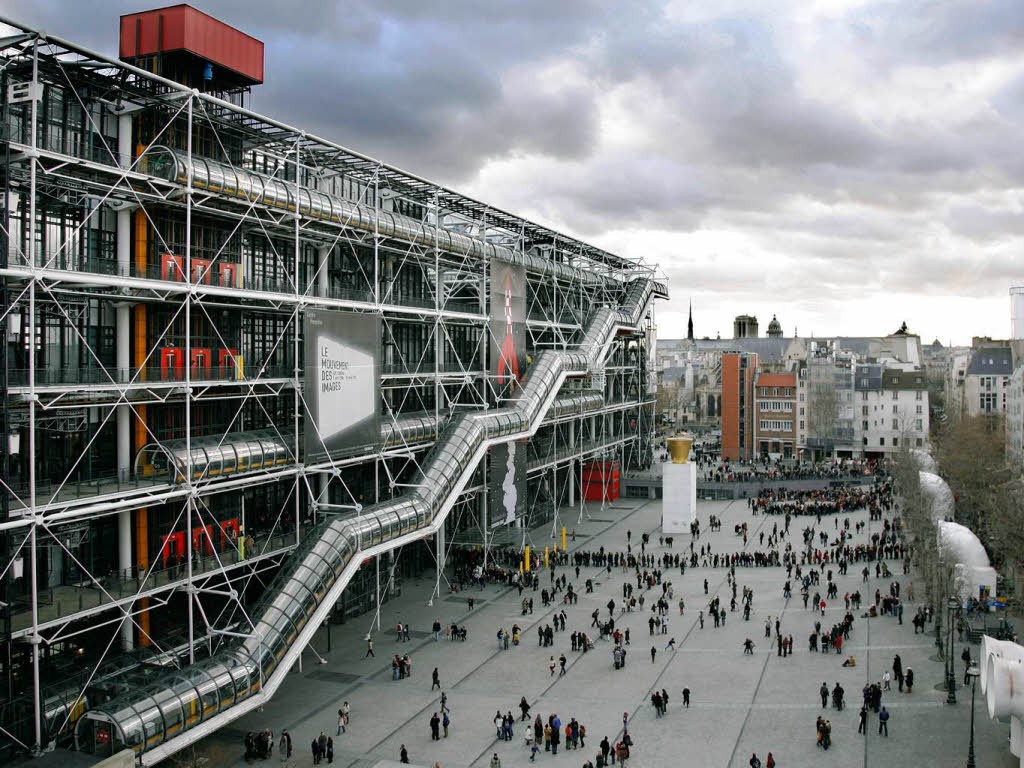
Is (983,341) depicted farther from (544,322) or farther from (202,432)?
(202,432)

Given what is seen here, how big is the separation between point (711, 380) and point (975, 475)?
88.4 m

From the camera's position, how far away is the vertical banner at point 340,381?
28.2m

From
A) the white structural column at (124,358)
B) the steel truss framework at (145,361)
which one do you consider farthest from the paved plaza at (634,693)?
the white structural column at (124,358)

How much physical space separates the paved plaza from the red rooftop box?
18.4 meters

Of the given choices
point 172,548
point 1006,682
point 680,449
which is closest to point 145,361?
point 172,548

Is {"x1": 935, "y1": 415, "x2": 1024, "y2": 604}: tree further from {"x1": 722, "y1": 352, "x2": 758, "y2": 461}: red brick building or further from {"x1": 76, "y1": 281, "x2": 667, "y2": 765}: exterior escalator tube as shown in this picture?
{"x1": 722, "y1": 352, "x2": 758, "y2": 461}: red brick building

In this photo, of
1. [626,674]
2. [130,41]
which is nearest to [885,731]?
[626,674]

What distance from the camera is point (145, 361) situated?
2277 centimetres

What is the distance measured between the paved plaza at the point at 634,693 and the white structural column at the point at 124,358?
4.95m

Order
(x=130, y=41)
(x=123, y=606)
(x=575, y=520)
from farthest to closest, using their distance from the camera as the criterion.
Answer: (x=575, y=520), (x=130, y=41), (x=123, y=606)

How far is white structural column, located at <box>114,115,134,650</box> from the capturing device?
23.8 metres

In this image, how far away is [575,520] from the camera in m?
52.8

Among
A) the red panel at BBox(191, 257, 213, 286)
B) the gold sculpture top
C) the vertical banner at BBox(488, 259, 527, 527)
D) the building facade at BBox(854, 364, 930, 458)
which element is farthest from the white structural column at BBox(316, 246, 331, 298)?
the building facade at BBox(854, 364, 930, 458)

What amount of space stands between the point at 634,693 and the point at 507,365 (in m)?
19.2
